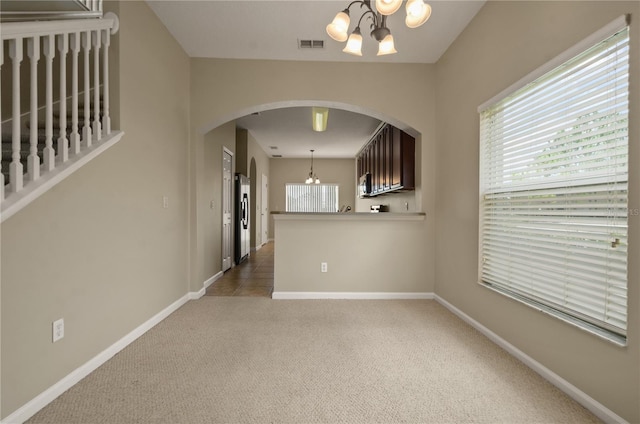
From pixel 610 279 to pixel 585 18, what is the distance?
1.39 m

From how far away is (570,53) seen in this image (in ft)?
5.75

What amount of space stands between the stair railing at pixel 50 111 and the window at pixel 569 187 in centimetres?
287

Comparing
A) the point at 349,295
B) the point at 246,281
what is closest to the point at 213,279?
the point at 246,281

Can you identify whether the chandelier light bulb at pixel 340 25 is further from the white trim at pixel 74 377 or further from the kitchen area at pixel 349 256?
the white trim at pixel 74 377

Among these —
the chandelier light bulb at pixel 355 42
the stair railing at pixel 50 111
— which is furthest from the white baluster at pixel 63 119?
the chandelier light bulb at pixel 355 42

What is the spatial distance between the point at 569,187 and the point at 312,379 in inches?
74.8

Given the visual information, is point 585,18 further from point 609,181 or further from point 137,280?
point 137,280

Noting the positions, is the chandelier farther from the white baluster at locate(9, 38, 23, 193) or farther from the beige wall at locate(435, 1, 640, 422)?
the white baluster at locate(9, 38, 23, 193)

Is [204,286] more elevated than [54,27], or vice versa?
[54,27]

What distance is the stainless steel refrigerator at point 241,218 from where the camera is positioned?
19.4ft

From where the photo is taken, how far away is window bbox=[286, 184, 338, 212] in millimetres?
10289

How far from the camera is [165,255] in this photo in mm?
3047

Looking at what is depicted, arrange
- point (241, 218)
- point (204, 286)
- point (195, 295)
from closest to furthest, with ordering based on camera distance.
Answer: point (195, 295) < point (204, 286) < point (241, 218)

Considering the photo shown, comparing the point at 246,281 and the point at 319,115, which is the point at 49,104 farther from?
the point at 319,115
